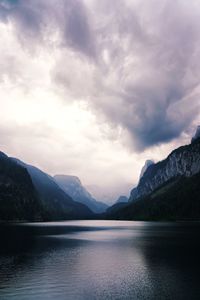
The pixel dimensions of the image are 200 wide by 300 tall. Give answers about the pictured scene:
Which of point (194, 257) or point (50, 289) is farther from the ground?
point (194, 257)

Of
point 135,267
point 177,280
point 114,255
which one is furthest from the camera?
point 114,255

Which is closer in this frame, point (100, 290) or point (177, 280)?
point (100, 290)

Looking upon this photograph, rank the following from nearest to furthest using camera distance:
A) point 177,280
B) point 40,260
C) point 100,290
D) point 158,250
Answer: point 100,290 → point 177,280 → point 40,260 → point 158,250

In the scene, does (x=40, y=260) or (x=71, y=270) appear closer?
(x=71, y=270)

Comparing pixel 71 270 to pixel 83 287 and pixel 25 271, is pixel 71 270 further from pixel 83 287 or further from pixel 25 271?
pixel 83 287

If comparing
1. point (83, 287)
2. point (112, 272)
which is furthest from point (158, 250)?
point (83, 287)

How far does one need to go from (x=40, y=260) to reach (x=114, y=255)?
21938mm

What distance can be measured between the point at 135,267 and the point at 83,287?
69.6ft

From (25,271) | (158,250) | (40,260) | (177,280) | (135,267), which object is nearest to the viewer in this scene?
(177,280)

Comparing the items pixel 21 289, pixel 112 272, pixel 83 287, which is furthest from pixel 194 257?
pixel 21 289

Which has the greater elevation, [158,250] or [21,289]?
[158,250]

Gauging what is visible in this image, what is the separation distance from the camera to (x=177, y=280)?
5856 centimetres

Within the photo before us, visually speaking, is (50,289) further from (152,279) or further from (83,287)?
(152,279)

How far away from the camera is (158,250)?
99250mm
